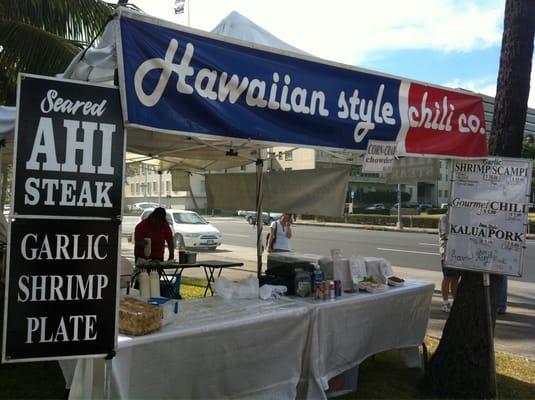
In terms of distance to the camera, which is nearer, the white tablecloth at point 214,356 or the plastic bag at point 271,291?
the white tablecloth at point 214,356

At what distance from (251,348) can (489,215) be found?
7.83 ft

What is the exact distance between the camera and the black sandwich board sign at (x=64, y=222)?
258 cm

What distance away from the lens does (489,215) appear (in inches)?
175

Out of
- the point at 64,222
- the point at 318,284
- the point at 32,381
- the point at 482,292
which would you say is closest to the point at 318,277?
the point at 318,284

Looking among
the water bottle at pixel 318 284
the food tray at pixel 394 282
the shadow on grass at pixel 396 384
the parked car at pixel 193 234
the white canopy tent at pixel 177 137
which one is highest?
the white canopy tent at pixel 177 137

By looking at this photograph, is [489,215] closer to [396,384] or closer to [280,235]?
[396,384]

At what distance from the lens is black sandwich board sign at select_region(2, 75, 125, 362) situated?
258 centimetres

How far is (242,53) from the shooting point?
3.36 meters

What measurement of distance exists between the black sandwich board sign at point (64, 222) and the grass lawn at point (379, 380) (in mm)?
1931

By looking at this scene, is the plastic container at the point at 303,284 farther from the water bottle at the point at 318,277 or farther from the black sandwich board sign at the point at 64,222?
the black sandwich board sign at the point at 64,222

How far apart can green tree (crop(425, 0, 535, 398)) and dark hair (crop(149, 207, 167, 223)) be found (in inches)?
168

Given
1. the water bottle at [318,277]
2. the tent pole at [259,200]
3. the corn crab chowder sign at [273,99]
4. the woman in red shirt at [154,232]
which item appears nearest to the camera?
the corn crab chowder sign at [273,99]

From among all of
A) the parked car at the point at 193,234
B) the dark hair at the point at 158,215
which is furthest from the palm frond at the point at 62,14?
the parked car at the point at 193,234

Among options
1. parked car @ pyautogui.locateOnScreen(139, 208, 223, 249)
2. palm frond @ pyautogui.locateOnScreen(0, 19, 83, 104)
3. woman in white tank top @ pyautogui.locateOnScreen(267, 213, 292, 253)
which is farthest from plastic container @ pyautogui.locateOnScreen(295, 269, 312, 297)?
parked car @ pyautogui.locateOnScreen(139, 208, 223, 249)
